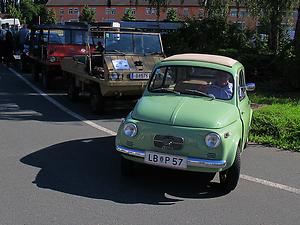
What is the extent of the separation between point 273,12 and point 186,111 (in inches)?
452

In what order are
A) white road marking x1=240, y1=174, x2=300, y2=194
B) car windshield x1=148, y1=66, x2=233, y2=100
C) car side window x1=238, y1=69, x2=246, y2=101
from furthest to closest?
car side window x1=238, y1=69, x2=246, y2=101 → car windshield x1=148, y1=66, x2=233, y2=100 → white road marking x1=240, y1=174, x2=300, y2=194

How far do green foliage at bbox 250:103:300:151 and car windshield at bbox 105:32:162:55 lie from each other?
3518mm

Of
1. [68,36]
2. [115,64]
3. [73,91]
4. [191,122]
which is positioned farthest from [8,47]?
[191,122]

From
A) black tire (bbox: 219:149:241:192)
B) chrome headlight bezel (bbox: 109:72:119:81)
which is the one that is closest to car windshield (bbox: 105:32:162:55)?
chrome headlight bezel (bbox: 109:72:119:81)

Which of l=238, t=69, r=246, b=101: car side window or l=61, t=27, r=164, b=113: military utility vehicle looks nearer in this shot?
l=238, t=69, r=246, b=101: car side window

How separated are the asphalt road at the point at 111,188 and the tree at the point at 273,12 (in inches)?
350

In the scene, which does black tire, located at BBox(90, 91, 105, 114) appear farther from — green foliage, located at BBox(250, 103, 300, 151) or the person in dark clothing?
the person in dark clothing

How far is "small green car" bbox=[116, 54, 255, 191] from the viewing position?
5625 mm

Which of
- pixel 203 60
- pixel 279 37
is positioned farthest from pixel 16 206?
pixel 279 37

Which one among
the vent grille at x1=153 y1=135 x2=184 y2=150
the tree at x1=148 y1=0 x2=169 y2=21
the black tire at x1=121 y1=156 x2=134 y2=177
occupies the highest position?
the tree at x1=148 y1=0 x2=169 y2=21

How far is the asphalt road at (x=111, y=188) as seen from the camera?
5031 millimetres

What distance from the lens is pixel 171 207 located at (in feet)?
17.5

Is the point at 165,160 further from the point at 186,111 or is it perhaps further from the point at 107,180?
the point at 107,180

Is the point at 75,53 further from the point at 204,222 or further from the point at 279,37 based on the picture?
the point at 204,222
